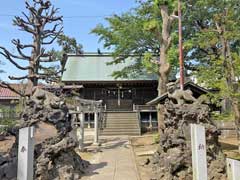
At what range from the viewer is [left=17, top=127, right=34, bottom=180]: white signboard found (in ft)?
21.0

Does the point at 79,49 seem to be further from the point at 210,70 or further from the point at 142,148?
the point at 210,70

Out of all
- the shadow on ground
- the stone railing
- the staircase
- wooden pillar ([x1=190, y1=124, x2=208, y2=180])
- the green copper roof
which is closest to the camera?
wooden pillar ([x1=190, y1=124, x2=208, y2=180])

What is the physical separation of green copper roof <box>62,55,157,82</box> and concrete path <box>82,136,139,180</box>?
12955 mm

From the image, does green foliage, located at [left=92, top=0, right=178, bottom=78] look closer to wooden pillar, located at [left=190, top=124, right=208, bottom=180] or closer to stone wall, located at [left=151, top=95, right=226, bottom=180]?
stone wall, located at [left=151, top=95, right=226, bottom=180]

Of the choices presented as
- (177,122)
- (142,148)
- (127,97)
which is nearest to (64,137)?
(177,122)

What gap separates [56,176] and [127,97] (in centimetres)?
2279

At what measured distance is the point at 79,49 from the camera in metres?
48.4

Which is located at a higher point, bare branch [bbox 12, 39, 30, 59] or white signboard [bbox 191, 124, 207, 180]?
bare branch [bbox 12, 39, 30, 59]

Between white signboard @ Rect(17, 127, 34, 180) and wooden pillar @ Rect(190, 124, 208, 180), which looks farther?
wooden pillar @ Rect(190, 124, 208, 180)

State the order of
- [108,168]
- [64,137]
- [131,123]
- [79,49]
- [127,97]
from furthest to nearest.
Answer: [79,49] < [127,97] < [131,123] < [108,168] < [64,137]

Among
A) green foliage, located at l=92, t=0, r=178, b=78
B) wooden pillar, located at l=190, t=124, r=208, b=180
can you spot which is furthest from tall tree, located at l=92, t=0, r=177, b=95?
wooden pillar, located at l=190, t=124, r=208, b=180

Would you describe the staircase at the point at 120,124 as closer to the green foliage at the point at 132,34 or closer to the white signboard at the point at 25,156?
the green foliage at the point at 132,34

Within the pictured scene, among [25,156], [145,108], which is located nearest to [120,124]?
[145,108]

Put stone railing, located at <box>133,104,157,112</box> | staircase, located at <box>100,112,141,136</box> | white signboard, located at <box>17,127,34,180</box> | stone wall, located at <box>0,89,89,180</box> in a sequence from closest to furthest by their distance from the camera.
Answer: white signboard, located at <box>17,127,34,180</box> < stone wall, located at <box>0,89,89,180</box> < staircase, located at <box>100,112,141,136</box> < stone railing, located at <box>133,104,157,112</box>
